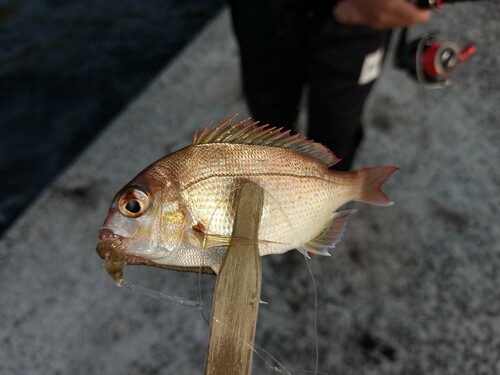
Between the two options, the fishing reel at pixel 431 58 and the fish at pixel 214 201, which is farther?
the fishing reel at pixel 431 58

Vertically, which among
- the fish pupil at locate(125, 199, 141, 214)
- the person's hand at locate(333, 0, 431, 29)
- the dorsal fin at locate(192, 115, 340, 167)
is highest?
the person's hand at locate(333, 0, 431, 29)

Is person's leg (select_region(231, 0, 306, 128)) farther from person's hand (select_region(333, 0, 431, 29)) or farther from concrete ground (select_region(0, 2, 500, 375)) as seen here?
concrete ground (select_region(0, 2, 500, 375))

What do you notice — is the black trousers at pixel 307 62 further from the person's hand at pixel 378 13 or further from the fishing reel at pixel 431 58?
the fishing reel at pixel 431 58

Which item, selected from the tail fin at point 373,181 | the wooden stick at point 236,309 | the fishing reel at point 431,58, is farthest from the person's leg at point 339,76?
the wooden stick at point 236,309

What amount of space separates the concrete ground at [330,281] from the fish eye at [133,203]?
3.19 ft

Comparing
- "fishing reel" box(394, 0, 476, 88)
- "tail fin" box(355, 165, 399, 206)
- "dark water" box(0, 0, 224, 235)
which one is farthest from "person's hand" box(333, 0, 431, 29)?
"dark water" box(0, 0, 224, 235)

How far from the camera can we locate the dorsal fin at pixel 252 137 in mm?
886

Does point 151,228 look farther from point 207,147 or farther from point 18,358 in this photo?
point 18,358

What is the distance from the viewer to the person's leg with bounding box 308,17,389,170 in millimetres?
1720

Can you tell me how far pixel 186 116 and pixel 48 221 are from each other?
1061mm

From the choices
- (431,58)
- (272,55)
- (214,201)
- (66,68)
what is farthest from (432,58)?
(66,68)

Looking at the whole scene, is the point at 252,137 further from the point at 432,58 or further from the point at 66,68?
the point at 66,68

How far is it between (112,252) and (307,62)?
139cm

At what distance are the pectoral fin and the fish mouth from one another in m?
0.41
